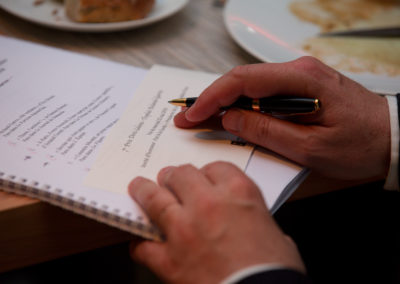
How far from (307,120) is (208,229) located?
211 millimetres

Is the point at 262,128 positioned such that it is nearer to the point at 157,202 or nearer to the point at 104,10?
the point at 157,202

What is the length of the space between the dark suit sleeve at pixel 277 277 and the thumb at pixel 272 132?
0.51ft

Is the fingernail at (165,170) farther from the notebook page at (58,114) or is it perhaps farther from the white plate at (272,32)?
the white plate at (272,32)

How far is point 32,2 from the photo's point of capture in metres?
0.85

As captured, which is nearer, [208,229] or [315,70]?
[208,229]

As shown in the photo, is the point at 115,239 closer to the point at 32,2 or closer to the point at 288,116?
the point at 288,116

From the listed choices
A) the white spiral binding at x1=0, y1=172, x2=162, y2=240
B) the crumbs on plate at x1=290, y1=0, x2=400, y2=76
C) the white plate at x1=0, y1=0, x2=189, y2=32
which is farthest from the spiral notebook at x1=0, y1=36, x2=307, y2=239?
the crumbs on plate at x1=290, y1=0, x2=400, y2=76

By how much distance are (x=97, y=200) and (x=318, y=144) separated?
277 millimetres

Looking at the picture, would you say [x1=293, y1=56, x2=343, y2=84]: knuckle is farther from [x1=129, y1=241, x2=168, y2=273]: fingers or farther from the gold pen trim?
[x1=129, y1=241, x2=168, y2=273]: fingers

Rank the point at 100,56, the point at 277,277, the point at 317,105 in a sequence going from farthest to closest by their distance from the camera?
the point at 100,56
the point at 317,105
the point at 277,277

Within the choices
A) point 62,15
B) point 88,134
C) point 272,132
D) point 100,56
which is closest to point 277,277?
point 272,132

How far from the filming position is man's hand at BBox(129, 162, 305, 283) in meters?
0.37

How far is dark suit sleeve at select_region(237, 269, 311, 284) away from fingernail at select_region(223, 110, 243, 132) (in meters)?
0.19

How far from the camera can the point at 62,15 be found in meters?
0.83
